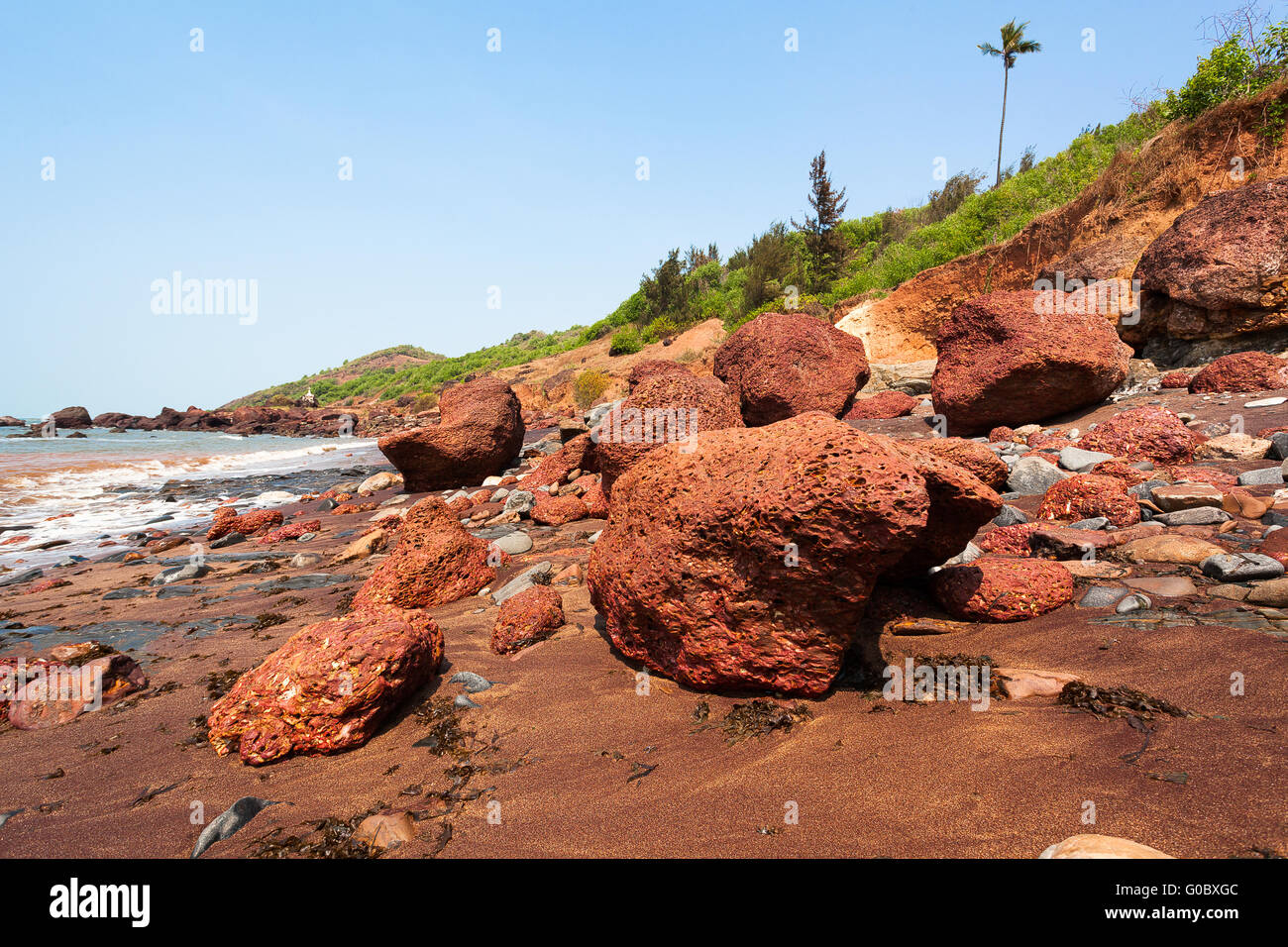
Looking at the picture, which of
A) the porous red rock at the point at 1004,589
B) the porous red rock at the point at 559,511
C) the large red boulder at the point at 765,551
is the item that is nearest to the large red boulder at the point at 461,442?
the porous red rock at the point at 559,511

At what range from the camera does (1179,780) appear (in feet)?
5.53

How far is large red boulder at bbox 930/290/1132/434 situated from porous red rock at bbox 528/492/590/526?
5278mm

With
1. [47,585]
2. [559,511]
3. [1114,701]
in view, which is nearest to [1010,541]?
[1114,701]

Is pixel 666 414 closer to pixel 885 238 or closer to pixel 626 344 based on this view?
pixel 626 344

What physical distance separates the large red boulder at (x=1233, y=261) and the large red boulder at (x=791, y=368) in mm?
4482

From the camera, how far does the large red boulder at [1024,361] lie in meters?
7.25

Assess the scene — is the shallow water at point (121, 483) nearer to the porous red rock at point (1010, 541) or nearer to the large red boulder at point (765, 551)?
the large red boulder at point (765, 551)

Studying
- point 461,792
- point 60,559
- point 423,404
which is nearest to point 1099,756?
point 461,792

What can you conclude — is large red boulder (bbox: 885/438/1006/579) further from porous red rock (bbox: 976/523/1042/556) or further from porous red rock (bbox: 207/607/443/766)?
porous red rock (bbox: 207/607/443/766)

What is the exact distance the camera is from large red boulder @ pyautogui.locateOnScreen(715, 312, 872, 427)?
8805 mm

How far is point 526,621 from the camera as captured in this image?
340 cm

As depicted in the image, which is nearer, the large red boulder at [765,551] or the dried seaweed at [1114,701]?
the dried seaweed at [1114,701]

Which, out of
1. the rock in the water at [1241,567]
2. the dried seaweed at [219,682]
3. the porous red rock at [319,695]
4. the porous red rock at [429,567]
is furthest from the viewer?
the porous red rock at [429,567]
